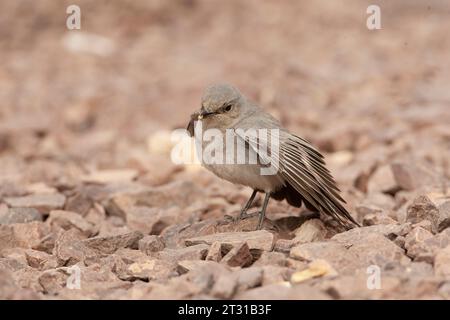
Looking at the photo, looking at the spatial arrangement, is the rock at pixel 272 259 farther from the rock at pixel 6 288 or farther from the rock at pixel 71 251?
the rock at pixel 6 288

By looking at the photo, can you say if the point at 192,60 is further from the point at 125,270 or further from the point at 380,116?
the point at 125,270

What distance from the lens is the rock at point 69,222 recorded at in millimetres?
6223

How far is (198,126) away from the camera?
6.24 metres

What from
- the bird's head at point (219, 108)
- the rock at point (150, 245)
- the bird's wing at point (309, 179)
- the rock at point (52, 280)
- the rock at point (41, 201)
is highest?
the bird's head at point (219, 108)

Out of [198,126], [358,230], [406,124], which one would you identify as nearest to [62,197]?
[198,126]

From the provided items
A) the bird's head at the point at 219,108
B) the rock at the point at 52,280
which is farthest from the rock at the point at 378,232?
the rock at the point at 52,280

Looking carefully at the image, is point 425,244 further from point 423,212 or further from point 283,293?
point 283,293

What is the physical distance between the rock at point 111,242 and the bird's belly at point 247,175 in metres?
0.79

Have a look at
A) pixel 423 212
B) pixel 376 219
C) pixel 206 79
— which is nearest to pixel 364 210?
pixel 376 219

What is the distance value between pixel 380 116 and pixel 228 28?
15.0ft

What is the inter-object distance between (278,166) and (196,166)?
2.96 metres

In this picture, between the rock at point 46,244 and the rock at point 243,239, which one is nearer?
the rock at point 243,239

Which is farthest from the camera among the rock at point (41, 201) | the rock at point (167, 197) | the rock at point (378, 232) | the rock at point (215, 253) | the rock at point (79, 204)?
the rock at point (167, 197)

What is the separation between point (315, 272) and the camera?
4465 mm
